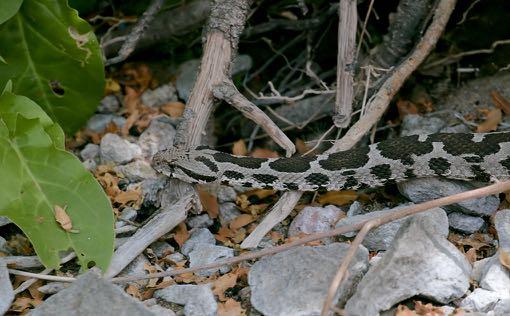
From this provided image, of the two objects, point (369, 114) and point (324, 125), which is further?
point (324, 125)

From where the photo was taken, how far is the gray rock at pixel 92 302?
408 centimetres

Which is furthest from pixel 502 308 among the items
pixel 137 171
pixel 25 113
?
pixel 25 113

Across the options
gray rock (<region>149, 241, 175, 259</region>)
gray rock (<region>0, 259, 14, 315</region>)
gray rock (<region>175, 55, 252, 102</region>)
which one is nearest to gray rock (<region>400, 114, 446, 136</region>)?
gray rock (<region>175, 55, 252, 102</region>)

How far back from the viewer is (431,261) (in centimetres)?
420

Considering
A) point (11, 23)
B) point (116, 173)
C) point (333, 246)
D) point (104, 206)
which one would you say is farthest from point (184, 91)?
point (333, 246)

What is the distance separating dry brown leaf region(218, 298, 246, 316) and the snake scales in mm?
1259

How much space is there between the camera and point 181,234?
17.5 ft

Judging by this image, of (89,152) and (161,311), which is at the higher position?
(161,311)

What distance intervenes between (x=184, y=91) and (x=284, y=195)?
1.96 m

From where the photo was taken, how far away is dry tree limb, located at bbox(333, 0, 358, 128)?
561 cm

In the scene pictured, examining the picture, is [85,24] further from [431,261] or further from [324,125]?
[431,261]

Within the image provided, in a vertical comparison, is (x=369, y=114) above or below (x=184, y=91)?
above

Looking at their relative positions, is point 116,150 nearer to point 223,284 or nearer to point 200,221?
point 200,221

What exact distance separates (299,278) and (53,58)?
290 centimetres
